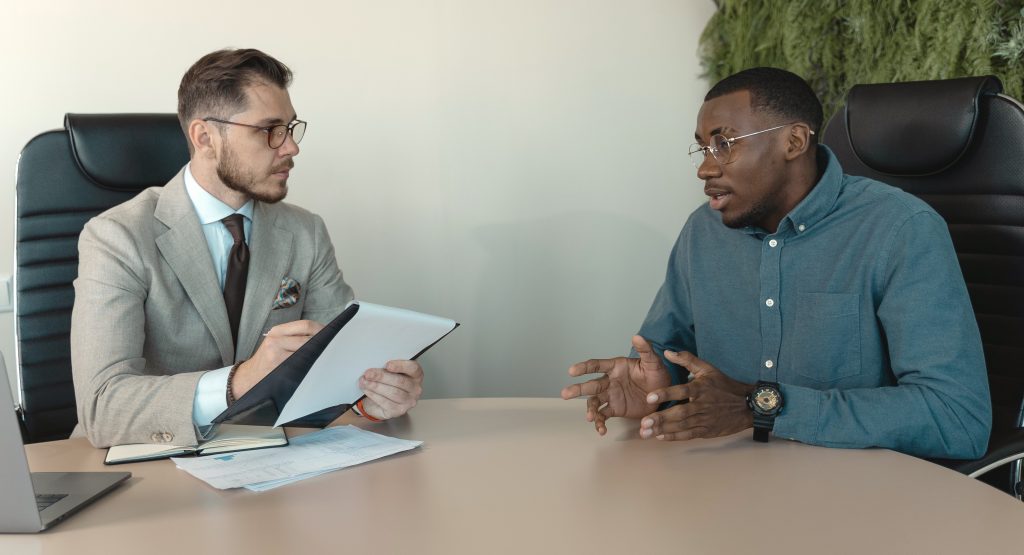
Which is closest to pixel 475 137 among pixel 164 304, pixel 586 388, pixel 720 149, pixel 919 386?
pixel 720 149

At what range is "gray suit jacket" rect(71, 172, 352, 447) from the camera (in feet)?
5.30

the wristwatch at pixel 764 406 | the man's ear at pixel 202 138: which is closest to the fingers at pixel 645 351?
the wristwatch at pixel 764 406

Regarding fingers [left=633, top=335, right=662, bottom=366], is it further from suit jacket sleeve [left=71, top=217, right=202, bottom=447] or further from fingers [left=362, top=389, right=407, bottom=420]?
suit jacket sleeve [left=71, top=217, right=202, bottom=447]

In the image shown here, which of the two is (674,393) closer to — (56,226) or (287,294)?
(287,294)

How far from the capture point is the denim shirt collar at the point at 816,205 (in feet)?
6.04

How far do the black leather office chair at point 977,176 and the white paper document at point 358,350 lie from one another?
1136 mm

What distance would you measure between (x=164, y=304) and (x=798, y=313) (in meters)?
1.33

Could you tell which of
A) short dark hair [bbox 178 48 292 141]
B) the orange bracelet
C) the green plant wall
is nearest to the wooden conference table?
the orange bracelet

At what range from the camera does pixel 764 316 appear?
1.90 m

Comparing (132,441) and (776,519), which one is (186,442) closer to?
(132,441)

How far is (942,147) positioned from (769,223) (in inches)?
15.8

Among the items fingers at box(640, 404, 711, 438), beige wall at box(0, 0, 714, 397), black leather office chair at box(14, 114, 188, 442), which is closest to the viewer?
fingers at box(640, 404, 711, 438)

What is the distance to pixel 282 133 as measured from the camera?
2154mm

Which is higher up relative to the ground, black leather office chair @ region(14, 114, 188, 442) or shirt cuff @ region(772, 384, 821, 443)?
black leather office chair @ region(14, 114, 188, 442)
